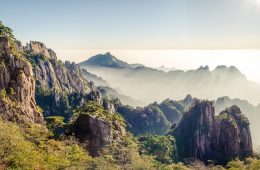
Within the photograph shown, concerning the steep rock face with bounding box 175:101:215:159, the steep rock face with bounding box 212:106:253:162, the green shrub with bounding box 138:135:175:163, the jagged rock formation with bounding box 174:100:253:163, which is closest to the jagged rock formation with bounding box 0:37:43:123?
the green shrub with bounding box 138:135:175:163

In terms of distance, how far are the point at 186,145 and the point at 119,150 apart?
311ft

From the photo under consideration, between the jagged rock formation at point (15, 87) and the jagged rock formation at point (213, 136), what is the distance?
287 feet

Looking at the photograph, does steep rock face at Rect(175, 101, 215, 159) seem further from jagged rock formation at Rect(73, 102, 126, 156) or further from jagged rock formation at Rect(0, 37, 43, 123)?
jagged rock formation at Rect(0, 37, 43, 123)

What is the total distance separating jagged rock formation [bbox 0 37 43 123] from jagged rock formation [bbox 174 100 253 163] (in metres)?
87.4

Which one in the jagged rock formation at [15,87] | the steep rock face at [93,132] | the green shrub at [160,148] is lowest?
the green shrub at [160,148]

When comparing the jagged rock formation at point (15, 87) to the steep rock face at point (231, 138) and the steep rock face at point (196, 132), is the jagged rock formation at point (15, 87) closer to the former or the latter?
the steep rock face at point (196, 132)

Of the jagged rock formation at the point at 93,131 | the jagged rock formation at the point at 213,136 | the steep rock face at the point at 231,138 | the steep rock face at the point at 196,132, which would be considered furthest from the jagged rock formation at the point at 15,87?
the steep rock face at the point at 231,138

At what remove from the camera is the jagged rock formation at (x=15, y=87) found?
92.0m

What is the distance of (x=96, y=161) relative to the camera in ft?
216

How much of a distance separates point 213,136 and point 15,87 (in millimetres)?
107343

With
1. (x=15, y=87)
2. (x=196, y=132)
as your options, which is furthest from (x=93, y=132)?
(x=196, y=132)

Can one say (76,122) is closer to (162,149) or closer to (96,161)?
(96,161)

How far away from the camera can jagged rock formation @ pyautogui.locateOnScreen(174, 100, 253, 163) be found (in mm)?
161875

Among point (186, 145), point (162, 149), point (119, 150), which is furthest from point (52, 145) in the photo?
point (186, 145)
